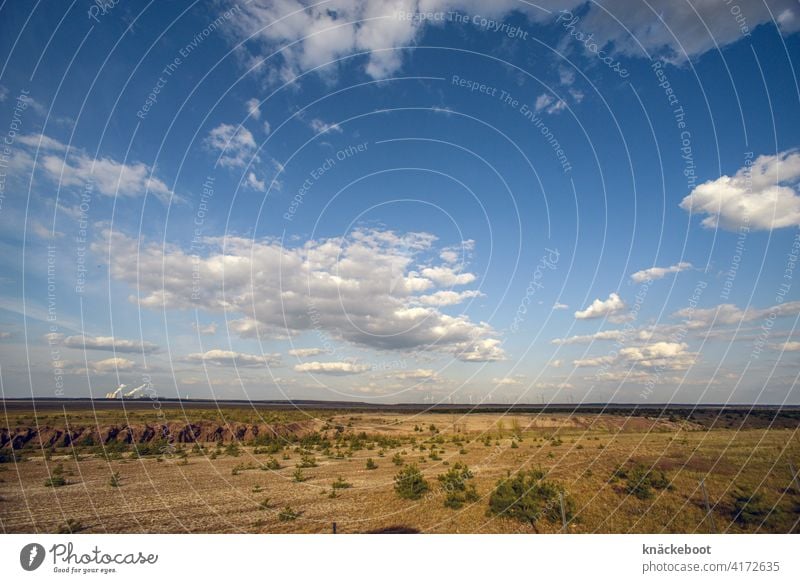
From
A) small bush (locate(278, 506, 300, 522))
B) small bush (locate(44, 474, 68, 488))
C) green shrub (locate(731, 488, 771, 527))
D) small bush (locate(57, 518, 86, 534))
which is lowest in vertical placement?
small bush (locate(44, 474, 68, 488))

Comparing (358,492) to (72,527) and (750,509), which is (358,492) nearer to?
(72,527)

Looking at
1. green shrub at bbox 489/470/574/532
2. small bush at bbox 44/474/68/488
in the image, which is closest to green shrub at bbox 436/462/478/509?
green shrub at bbox 489/470/574/532

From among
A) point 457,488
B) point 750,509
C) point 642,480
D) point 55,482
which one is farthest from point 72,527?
point 750,509

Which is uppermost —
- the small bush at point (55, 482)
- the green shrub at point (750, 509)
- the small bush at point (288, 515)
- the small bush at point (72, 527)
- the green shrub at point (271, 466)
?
the green shrub at point (750, 509)

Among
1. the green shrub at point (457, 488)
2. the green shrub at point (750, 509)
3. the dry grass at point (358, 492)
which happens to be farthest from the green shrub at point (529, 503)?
the green shrub at point (750, 509)

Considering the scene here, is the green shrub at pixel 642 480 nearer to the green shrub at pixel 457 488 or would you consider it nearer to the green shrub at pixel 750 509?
the green shrub at pixel 750 509

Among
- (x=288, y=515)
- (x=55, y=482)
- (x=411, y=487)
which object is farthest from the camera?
(x=55, y=482)

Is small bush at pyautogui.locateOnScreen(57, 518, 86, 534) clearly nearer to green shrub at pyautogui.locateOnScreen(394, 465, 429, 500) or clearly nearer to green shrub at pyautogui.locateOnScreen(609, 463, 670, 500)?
green shrub at pyautogui.locateOnScreen(394, 465, 429, 500)
